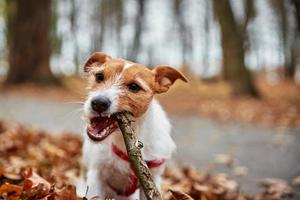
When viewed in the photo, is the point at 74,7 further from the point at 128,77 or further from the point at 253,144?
the point at 128,77

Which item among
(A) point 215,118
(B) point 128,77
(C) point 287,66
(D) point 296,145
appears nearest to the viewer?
(B) point 128,77

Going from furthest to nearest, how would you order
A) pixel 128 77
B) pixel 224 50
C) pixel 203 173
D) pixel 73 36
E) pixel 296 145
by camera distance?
pixel 73 36 < pixel 224 50 < pixel 296 145 < pixel 203 173 < pixel 128 77

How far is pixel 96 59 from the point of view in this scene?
4020 mm

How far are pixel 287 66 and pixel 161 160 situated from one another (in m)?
34.5

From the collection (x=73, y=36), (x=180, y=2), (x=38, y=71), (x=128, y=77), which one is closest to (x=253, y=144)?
(x=128, y=77)

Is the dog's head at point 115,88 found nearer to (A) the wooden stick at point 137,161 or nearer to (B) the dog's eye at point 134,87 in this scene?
(B) the dog's eye at point 134,87

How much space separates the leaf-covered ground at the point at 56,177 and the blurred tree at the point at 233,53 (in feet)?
31.8

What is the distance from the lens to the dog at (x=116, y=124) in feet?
10.8

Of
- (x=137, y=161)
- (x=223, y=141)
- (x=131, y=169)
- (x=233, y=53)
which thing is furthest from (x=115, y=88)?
(x=233, y=53)

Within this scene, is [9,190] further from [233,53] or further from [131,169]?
[233,53]

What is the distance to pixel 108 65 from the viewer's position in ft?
12.0

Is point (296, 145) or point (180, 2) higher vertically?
point (180, 2)

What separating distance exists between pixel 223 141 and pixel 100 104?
18.9 feet

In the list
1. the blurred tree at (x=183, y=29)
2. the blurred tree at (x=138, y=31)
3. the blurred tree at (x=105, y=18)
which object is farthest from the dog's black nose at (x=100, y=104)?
the blurred tree at (x=105, y=18)
